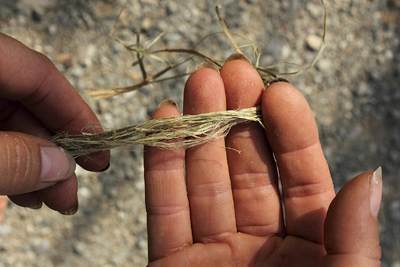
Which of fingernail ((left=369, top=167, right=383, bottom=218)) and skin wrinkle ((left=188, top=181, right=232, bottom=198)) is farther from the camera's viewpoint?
skin wrinkle ((left=188, top=181, right=232, bottom=198))

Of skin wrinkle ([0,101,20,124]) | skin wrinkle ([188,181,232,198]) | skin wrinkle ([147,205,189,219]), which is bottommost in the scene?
skin wrinkle ([147,205,189,219])

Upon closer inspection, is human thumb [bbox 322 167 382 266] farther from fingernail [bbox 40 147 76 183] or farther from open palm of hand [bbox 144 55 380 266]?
fingernail [bbox 40 147 76 183]

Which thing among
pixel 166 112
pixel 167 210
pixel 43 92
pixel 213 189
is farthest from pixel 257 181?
pixel 43 92

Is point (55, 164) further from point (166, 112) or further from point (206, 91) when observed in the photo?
point (206, 91)

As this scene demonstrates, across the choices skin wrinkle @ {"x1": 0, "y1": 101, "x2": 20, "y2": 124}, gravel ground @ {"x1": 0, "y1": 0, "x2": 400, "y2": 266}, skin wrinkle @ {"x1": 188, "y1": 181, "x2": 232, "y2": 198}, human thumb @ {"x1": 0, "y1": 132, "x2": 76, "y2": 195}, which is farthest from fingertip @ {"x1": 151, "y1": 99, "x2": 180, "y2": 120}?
gravel ground @ {"x1": 0, "y1": 0, "x2": 400, "y2": 266}

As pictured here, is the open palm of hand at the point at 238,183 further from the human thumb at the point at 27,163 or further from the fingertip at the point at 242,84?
Answer: the human thumb at the point at 27,163

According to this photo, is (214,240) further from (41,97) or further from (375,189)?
(41,97)
